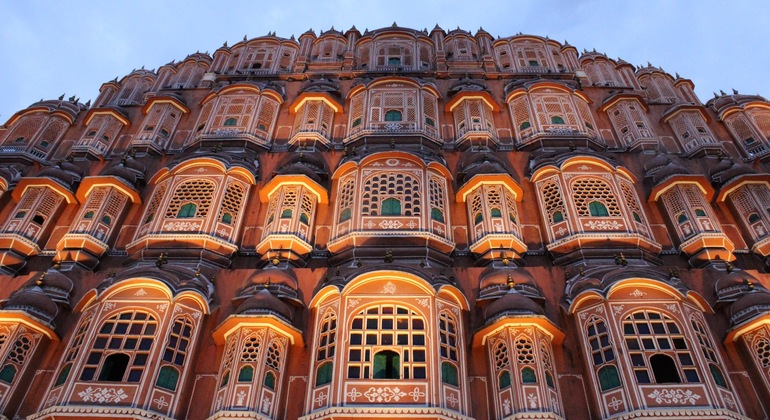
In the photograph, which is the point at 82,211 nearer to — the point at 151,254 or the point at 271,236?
the point at 151,254

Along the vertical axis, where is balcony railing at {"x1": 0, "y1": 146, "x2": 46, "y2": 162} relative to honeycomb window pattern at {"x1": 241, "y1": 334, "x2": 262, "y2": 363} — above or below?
above

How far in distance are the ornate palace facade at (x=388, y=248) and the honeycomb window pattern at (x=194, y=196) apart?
120mm

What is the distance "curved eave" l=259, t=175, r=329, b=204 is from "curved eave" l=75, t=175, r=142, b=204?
419cm

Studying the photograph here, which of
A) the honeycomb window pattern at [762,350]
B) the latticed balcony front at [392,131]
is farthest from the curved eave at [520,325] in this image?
the latticed balcony front at [392,131]

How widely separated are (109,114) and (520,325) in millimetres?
18768

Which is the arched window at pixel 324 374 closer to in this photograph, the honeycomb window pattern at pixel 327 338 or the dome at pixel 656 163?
the honeycomb window pattern at pixel 327 338

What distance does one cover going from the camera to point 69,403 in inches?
518

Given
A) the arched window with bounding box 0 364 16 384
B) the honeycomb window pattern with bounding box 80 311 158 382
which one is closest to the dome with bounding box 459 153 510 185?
the honeycomb window pattern with bounding box 80 311 158 382

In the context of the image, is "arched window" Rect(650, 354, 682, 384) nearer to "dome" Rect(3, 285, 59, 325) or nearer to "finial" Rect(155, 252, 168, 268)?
"finial" Rect(155, 252, 168, 268)

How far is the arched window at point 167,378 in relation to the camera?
13961 millimetres

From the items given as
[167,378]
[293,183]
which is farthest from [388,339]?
[293,183]

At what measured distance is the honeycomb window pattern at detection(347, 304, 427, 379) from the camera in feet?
45.6

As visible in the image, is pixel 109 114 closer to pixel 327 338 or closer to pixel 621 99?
pixel 327 338

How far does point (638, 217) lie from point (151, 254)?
14510 millimetres
